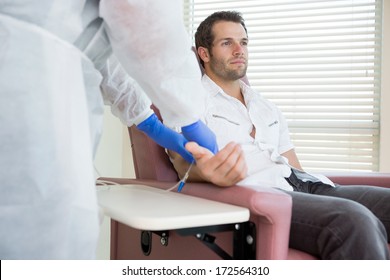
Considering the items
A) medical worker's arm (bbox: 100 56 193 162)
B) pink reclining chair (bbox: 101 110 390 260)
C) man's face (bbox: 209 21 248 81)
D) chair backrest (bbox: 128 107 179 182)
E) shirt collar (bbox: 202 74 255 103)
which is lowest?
pink reclining chair (bbox: 101 110 390 260)

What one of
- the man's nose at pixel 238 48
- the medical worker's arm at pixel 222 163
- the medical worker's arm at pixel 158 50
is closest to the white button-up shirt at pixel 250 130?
the man's nose at pixel 238 48

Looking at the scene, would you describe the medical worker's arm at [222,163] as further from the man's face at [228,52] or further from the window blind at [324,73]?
the window blind at [324,73]

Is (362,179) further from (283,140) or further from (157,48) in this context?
(157,48)

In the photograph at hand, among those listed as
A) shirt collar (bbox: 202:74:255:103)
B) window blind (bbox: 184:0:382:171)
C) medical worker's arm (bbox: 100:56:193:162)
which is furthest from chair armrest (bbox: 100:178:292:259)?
window blind (bbox: 184:0:382:171)

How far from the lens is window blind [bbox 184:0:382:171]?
7.92 ft

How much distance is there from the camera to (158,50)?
0.85 meters

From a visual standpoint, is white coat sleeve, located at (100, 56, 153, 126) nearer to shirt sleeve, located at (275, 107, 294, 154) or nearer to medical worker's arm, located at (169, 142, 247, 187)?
medical worker's arm, located at (169, 142, 247, 187)

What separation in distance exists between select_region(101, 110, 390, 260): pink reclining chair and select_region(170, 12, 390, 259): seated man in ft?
0.22

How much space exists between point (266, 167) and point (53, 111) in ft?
3.08

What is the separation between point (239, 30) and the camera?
5.89ft

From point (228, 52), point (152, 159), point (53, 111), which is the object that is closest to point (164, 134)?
point (152, 159)

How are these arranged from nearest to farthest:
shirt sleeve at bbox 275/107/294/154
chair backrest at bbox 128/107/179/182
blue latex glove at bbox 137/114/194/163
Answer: blue latex glove at bbox 137/114/194/163 < chair backrest at bbox 128/107/179/182 < shirt sleeve at bbox 275/107/294/154

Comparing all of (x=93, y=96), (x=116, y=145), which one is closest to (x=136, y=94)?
(x=93, y=96)

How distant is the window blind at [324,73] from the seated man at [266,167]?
72cm
